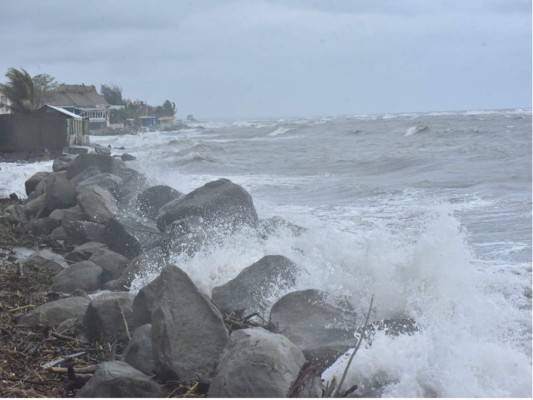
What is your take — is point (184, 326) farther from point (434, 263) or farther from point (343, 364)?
point (434, 263)

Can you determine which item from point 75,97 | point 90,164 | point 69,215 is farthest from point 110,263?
point 75,97

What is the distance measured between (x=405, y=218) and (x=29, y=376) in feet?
27.7

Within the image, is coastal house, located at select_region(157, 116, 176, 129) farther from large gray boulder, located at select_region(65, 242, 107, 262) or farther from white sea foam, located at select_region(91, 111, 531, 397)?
large gray boulder, located at select_region(65, 242, 107, 262)

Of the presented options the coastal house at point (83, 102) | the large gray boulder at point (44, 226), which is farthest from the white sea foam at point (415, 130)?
the large gray boulder at point (44, 226)

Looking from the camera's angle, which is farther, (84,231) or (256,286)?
(84,231)

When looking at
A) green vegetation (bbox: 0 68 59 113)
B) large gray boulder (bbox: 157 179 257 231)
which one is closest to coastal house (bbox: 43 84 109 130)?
green vegetation (bbox: 0 68 59 113)

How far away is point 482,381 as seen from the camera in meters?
4.55

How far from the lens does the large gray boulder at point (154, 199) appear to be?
11664 millimetres

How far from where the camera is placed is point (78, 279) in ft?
24.6

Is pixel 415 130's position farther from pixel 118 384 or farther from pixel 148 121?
pixel 118 384

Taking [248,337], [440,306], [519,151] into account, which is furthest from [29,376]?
[519,151]

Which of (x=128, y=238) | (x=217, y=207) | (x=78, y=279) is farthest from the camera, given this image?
(x=217, y=207)

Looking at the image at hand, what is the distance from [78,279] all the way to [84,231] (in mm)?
2680

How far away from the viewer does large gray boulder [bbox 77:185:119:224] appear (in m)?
11.0
